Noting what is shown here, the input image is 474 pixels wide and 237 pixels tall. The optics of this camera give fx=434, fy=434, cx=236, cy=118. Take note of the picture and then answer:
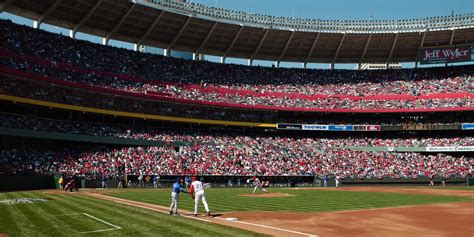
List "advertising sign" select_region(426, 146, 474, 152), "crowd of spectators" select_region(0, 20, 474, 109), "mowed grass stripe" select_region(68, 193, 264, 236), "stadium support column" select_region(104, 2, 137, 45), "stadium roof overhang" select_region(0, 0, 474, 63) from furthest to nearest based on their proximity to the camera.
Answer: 1. "advertising sign" select_region(426, 146, 474, 152)
2. "stadium support column" select_region(104, 2, 137, 45)
3. "stadium roof overhang" select_region(0, 0, 474, 63)
4. "crowd of spectators" select_region(0, 20, 474, 109)
5. "mowed grass stripe" select_region(68, 193, 264, 236)

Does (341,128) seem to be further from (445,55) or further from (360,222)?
(360,222)

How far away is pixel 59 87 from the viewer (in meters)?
49.2

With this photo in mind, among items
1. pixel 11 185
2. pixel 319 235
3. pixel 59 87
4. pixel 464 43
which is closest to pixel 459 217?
pixel 319 235

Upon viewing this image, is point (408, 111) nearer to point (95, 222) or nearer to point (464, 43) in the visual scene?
point (464, 43)

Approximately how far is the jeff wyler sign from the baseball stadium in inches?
6.4

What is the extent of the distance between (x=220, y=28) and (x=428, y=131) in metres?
35.8

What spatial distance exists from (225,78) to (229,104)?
29.6ft

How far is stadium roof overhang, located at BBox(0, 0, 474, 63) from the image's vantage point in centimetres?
5744

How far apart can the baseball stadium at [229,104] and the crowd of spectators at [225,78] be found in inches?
10.6

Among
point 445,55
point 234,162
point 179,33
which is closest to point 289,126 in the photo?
point 234,162

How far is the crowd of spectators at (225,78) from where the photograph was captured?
53656mm

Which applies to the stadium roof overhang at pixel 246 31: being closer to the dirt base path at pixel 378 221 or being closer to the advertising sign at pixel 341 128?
the advertising sign at pixel 341 128

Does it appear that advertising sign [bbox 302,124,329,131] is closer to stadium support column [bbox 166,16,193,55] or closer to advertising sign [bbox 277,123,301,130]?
advertising sign [bbox 277,123,301,130]

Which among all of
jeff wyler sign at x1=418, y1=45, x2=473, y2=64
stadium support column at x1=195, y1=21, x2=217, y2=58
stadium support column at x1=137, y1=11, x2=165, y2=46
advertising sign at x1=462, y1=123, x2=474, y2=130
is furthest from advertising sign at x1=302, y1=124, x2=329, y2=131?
stadium support column at x1=137, y1=11, x2=165, y2=46
